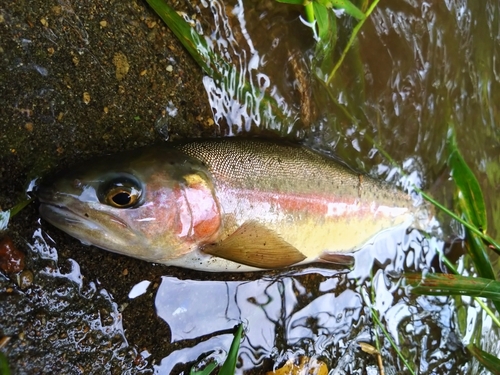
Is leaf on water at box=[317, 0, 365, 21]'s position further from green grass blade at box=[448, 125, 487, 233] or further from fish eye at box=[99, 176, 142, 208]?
fish eye at box=[99, 176, 142, 208]

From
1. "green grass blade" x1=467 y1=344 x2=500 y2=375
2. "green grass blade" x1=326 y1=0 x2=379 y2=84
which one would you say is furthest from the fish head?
"green grass blade" x1=467 y1=344 x2=500 y2=375

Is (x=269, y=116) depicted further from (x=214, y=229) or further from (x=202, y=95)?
(x=214, y=229)

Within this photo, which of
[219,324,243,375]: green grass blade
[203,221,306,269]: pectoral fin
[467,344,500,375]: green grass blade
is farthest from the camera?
[467,344,500,375]: green grass blade

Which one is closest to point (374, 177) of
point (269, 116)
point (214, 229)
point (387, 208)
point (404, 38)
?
point (387, 208)

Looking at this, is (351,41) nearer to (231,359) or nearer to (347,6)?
(347,6)

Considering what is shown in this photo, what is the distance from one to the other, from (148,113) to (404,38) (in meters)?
2.02

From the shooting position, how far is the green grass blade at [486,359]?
132 inches

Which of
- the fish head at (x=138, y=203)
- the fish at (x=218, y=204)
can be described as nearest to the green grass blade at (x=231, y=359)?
the fish at (x=218, y=204)

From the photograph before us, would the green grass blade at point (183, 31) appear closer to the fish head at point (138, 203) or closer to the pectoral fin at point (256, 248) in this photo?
the fish head at point (138, 203)

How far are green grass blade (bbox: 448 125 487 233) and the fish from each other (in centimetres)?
62

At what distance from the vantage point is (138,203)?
2391 millimetres

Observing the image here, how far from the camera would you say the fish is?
7.75 ft

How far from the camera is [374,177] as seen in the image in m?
3.37

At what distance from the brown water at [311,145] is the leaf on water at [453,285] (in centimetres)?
16
